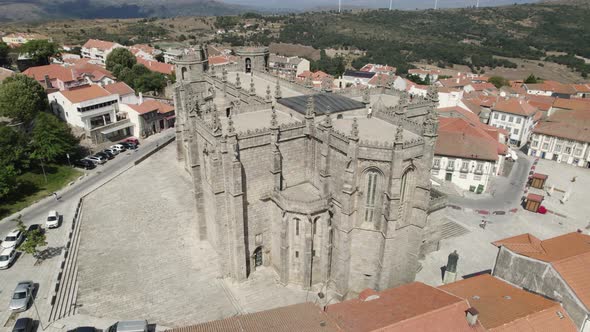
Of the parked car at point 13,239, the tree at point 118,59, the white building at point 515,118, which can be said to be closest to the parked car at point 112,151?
the parked car at point 13,239

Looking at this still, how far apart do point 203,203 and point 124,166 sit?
74.4ft

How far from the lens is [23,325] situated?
2506 centimetres

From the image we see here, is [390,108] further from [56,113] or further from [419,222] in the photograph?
[56,113]

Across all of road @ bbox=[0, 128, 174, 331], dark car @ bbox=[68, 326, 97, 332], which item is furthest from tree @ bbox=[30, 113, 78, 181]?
dark car @ bbox=[68, 326, 97, 332]

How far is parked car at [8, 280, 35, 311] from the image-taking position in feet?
88.9

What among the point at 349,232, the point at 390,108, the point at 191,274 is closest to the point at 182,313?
the point at 191,274

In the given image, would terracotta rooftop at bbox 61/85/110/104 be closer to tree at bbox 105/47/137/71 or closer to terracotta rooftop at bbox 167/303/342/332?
tree at bbox 105/47/137/71

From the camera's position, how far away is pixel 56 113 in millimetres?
61625

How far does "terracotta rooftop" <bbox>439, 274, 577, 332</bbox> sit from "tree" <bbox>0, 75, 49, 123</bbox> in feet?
194

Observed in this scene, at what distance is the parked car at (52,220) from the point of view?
122 feet

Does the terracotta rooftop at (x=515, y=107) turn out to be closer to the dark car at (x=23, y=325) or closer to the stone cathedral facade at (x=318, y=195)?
the stone cathedral facade at (x=318, y=195)

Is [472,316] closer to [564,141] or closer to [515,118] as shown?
[564,141]

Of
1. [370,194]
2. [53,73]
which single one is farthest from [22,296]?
[53,73]

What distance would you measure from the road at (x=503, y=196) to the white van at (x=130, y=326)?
38.2 metres
